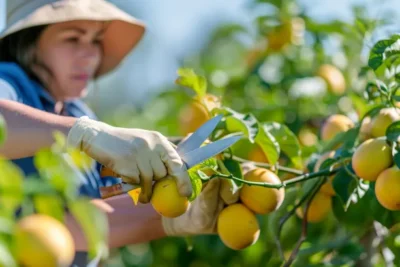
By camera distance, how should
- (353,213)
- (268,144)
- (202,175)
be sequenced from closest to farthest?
(202,175)
(268,144)
(353,213)

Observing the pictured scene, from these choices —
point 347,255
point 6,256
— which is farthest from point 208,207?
point 6,256

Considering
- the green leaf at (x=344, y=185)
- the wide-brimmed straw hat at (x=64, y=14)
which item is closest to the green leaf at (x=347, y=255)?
the green leaf at (x=344, y=185)

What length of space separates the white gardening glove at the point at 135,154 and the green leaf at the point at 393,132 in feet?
1.12

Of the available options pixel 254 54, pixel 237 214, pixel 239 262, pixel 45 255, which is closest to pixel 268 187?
pixel 237 214

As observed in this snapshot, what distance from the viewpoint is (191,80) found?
1.62m

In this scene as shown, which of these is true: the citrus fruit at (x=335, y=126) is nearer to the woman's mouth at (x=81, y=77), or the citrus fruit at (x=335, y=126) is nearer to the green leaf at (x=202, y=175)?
the green leaf at (x=202, y=175)

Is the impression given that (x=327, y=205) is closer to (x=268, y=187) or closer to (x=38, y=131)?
(x=268, y=187)

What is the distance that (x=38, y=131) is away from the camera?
1408 mm

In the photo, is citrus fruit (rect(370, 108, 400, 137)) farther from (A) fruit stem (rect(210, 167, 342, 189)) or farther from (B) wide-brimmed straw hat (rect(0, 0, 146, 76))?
(B) wide-brimmed straw hat (rect(0, 0, 146, 76))

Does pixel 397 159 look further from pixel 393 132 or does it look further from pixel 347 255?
pixel 347 255

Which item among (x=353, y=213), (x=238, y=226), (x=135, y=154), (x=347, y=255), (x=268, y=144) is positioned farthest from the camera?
(x=347, y=255)

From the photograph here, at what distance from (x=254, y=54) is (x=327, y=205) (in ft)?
3.26

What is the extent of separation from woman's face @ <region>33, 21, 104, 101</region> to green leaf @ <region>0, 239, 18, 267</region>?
1282 millimetres

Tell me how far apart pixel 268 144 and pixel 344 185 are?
152 mm
